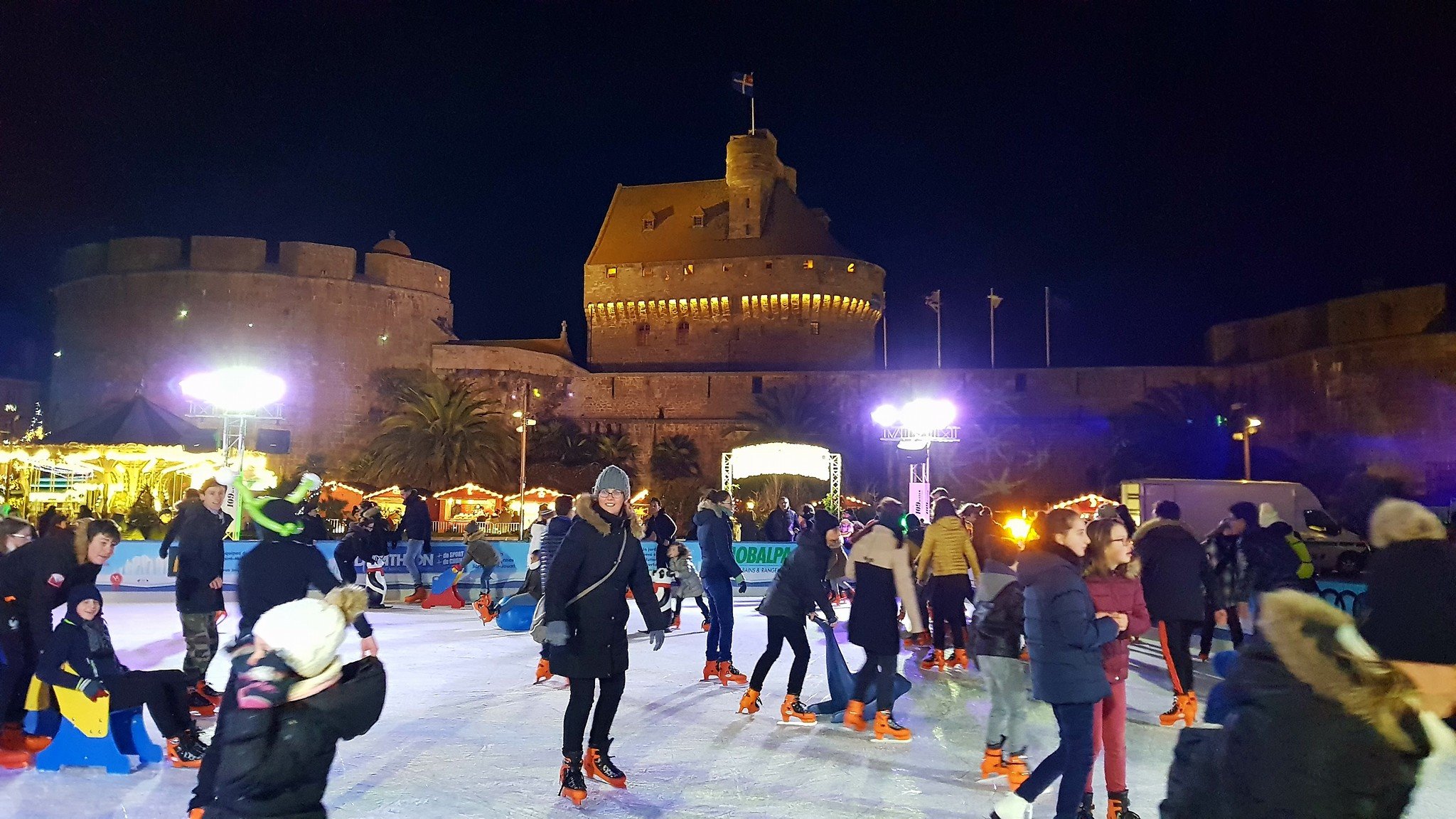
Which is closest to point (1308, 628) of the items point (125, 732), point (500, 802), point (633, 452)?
point (500, 802)

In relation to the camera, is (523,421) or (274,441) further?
(523,421)

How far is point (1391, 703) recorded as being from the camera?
171cm

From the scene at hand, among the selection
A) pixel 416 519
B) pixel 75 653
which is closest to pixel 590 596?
pixel 75 653

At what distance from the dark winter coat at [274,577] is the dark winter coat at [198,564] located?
1116mm

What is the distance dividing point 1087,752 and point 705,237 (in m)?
38.4

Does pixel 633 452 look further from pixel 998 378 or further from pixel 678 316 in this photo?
pixel 998 378

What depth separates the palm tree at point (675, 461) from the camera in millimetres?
34344

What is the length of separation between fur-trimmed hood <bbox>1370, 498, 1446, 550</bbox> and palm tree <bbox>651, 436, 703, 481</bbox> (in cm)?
3106

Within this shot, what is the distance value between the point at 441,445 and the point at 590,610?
2539cm

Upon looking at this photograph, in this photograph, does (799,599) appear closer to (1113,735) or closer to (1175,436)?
(1113,735)

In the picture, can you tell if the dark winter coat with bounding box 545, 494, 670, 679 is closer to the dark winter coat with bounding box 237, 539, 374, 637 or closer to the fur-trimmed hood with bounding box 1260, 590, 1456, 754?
the dark winter coat with bounding box 237, 539, 374, 637

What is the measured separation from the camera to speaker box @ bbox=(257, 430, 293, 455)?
873 inches

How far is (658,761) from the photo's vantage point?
461cm

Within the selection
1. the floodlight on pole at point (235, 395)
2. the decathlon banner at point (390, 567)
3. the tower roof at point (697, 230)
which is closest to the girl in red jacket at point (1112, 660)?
the decathlon banner at point (390, 567)
